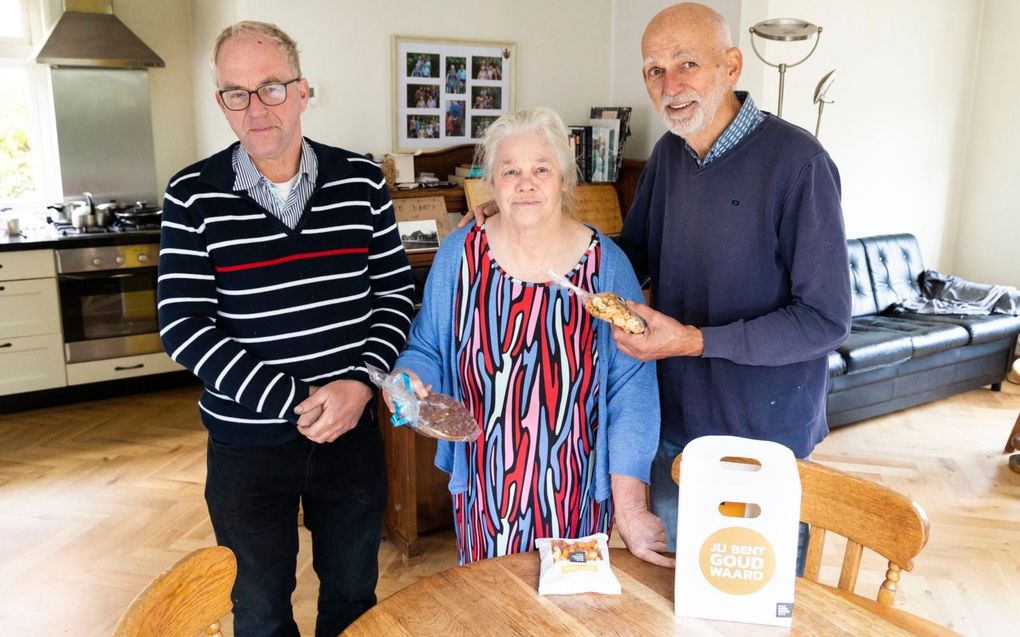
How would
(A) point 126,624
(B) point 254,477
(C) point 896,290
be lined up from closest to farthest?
(A) point 126,624, (B) point 254,477, (C) point 896,290

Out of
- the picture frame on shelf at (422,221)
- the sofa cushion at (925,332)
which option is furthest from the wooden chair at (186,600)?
the sofa cushion at (925,332)

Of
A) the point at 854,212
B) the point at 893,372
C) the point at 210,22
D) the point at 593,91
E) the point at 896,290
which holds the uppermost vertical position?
the point at 210,22

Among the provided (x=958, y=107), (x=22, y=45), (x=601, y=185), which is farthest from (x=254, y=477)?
(x=958, y=107)

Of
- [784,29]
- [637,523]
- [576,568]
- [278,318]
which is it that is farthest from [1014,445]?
[278,318]

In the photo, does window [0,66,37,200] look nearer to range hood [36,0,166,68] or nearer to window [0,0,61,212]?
window [0,0,61,212]

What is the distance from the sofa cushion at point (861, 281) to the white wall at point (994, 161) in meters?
1.39

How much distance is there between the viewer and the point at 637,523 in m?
1.56

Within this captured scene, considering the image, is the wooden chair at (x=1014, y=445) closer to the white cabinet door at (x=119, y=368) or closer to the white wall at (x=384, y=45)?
the white wall at (x=384, y=45)

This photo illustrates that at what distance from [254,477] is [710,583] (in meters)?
0.98

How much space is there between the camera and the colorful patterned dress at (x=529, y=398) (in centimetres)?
166

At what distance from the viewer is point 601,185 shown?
14.4 feet

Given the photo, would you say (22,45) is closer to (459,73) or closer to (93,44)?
(93,44)

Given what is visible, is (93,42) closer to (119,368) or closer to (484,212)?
(119,368)

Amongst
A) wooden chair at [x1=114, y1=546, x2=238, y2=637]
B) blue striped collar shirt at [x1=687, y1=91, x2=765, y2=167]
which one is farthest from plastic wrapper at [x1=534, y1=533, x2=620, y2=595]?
blue striped collar shirt at [x1=687, y1=91, x2=765, y2=167]
